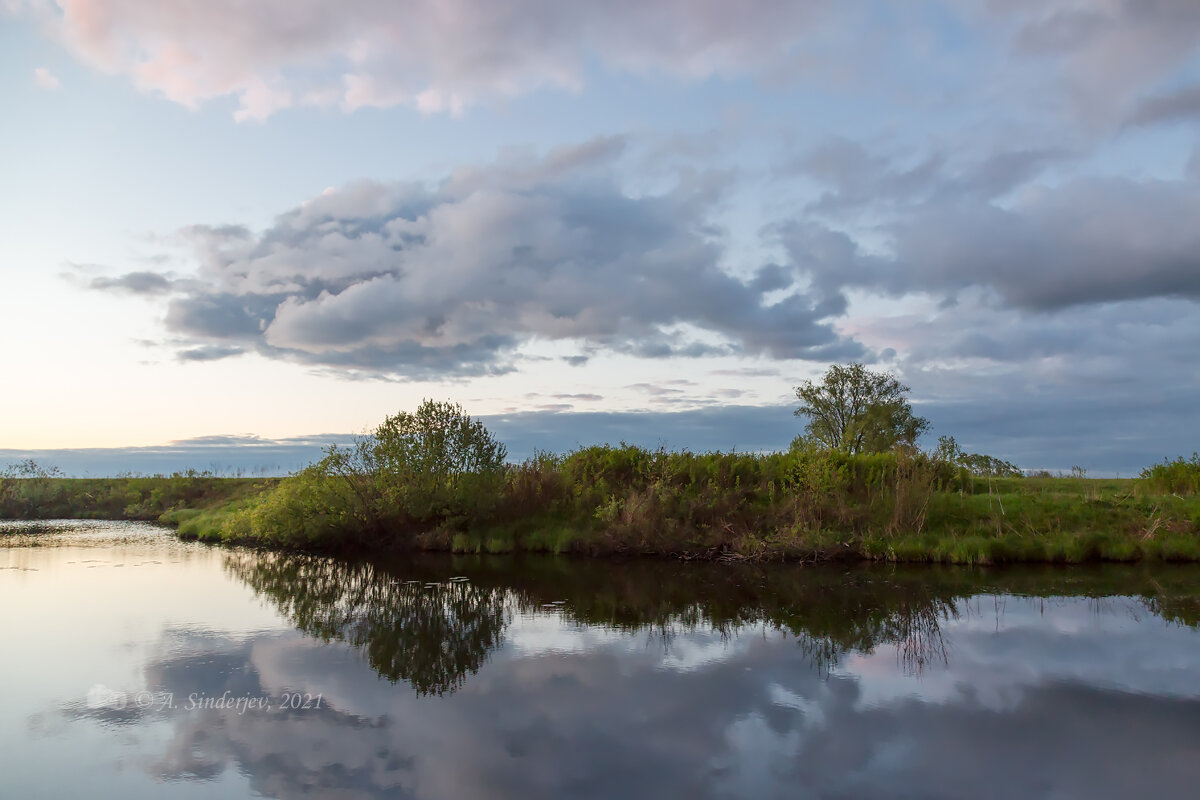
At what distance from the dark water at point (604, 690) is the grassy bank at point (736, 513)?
128 inches

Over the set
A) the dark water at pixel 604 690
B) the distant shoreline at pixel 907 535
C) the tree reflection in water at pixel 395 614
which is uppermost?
the distant shoreline at pixel 907 535

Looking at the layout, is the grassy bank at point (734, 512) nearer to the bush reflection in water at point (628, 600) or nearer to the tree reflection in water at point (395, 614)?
the bush reflection in water at point (628, 600)

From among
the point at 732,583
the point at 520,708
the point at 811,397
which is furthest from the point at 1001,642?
the point at 811,397

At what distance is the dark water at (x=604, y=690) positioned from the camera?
6.41 m

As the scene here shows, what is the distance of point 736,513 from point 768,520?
1000 millimetres

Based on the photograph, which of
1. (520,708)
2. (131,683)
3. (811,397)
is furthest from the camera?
(811,397)

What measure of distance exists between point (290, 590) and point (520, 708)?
378 inches

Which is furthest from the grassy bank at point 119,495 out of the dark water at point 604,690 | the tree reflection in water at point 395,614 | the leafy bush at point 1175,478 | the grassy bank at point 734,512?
the leafy bush at point 1175,478

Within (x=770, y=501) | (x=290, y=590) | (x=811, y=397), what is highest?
(x=811, y=397)

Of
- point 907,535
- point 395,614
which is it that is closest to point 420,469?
point 395,614

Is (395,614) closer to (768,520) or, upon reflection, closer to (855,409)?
(768,520)

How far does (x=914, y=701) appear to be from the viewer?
8.25 metres

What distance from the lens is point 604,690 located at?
870cm

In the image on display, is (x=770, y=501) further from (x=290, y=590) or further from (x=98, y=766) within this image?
(x=98, y=766)
